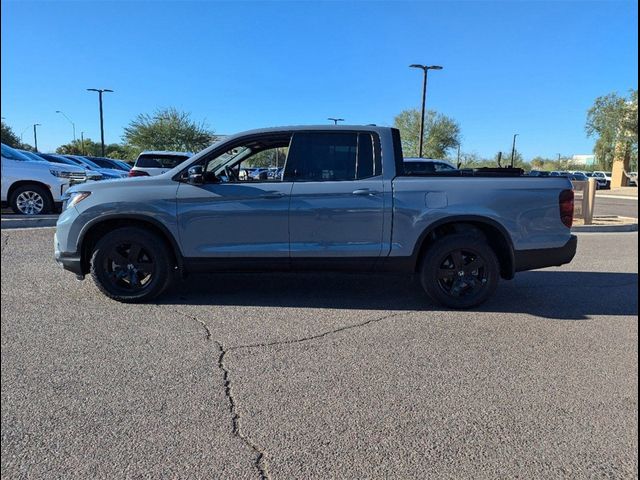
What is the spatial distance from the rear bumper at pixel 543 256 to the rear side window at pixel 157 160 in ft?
34.6

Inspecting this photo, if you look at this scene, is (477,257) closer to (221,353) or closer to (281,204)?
(281,204)

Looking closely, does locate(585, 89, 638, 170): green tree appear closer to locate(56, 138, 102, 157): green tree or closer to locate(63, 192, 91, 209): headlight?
locate(63, 192, 91, 209): headlight

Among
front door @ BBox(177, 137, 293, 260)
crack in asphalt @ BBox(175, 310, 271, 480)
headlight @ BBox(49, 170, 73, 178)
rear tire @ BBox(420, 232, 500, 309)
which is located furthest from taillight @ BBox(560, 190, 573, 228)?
headlight @ BBox(49, 170, 73, 178)

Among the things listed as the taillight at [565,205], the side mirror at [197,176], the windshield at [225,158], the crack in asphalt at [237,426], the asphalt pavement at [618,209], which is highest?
the windshield at [225,158]

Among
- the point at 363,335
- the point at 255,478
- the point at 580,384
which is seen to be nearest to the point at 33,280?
the point at 363,335

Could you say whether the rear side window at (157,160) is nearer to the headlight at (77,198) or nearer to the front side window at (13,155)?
the front side window at (13,155)

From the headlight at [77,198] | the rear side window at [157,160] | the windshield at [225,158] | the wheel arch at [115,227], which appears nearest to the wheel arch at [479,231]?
the windshield at [225,158]

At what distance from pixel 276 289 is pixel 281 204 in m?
1.22

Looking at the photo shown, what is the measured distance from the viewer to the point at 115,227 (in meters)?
4.89

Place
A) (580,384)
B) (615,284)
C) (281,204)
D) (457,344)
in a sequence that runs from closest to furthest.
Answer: (580,384), (457,344), (281,204), (615,284)

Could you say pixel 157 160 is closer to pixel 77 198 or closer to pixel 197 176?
pixel 77 198

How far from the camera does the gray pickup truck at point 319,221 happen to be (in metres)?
4.72

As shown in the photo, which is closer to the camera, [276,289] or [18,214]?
[276,289]

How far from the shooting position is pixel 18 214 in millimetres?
10664
